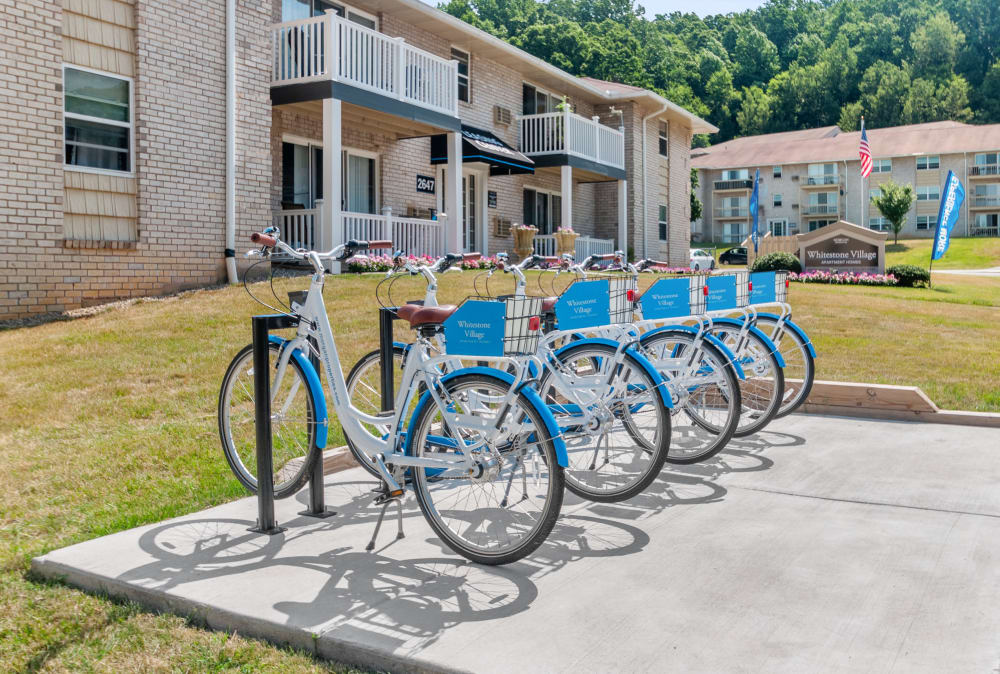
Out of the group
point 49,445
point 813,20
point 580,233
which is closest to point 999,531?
point 49,445

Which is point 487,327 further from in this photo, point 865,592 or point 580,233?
point 580,233

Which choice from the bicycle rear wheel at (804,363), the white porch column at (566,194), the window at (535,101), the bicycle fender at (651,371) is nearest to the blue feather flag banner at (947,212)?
the white porch column at (566,194)

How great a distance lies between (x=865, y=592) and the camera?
3344mm

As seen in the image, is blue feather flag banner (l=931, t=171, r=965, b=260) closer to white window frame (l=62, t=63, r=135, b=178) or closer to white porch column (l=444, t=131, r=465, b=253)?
white porch column (l=444, t=131, r=465, b=253)

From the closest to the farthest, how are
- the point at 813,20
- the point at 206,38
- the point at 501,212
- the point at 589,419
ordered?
the point at 589,419, the point at 206,38, the point at 501,212, the point at 813,20

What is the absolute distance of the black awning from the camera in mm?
18812

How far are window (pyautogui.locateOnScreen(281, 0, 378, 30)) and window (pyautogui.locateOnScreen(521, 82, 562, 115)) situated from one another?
693 cm

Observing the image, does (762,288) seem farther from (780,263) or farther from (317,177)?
(780,263)

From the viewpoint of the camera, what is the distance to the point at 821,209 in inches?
2729

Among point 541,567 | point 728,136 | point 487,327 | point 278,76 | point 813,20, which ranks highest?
point 813,20

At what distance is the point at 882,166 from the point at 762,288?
6742cm

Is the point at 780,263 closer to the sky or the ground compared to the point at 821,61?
closer to the ground

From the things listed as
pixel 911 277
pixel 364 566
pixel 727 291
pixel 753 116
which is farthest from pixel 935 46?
pixel 364 566

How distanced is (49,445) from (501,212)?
17.5 metres
